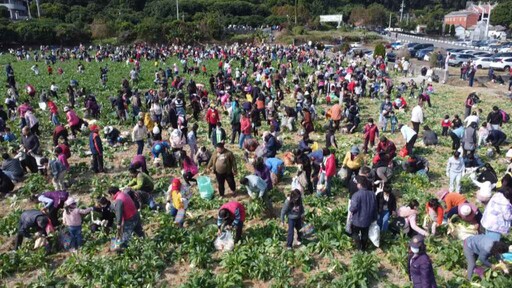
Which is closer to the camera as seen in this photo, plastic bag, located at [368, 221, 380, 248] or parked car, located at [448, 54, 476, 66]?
plastic bag, located at [368, 221, 380, 248]

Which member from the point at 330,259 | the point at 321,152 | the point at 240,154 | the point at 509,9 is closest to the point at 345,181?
the point at 321,152

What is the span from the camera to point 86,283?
713 cm

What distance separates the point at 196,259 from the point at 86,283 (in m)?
1.94

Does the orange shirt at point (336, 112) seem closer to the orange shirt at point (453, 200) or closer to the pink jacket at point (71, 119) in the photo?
the orange shirt at point (453, 200)

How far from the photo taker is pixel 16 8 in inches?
3386

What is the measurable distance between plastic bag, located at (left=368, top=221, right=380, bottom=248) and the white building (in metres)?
94.4

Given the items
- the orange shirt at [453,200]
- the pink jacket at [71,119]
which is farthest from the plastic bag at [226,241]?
the pink jacket at [71,119]

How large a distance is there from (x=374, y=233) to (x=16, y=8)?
325 ft

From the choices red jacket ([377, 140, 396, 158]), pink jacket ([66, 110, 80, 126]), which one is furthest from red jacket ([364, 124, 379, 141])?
pink jacket ([66, 110, 80, 126])

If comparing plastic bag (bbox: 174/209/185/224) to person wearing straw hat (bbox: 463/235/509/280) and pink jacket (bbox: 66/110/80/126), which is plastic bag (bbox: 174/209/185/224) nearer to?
person wearing straw hat (bbox: 463/235/509/280)

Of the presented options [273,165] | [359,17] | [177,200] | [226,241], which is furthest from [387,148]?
[359,17]

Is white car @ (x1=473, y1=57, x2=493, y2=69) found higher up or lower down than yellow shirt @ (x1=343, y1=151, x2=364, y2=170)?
higher up

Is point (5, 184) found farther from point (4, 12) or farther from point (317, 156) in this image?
point (4, 12)

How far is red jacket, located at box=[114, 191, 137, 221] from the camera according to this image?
7.65 m
